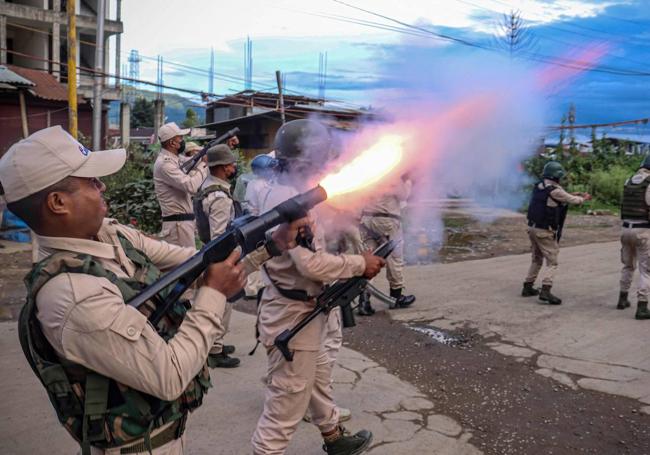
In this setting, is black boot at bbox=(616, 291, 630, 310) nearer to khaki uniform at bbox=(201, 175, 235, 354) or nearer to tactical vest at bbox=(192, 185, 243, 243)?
khaki uniform at bbox=(201, 175, 235, 354)

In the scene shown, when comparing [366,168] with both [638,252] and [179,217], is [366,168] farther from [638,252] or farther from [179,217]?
[638,252]

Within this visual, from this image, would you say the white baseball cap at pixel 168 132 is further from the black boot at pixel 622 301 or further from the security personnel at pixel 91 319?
the black boot at pixel 622 301

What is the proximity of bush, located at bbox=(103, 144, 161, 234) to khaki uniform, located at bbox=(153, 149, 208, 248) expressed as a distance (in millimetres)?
5122

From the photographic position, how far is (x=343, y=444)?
387 centimetres

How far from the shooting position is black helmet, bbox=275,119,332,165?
12.0 ft

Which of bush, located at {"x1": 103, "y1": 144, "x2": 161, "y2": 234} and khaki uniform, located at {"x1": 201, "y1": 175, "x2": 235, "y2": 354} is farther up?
khaki uniform, located at {"x1": 201, "y1": 175, "x2": 235, "y2": 354}

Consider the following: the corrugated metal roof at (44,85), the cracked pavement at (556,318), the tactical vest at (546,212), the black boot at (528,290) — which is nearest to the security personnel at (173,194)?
the cracked pavement at (556,318)

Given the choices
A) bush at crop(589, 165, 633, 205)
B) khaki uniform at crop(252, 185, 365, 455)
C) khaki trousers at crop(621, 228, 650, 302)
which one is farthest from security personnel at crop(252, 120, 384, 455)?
bush at crop(589, 165, 633, 205)

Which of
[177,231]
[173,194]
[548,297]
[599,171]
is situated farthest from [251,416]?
[599,171]

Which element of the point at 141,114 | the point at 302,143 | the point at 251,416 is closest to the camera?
the point at 302,143

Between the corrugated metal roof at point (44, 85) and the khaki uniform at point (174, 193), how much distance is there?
51.1 ft

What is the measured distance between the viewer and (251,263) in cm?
281

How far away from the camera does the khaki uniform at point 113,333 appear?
1785 mm

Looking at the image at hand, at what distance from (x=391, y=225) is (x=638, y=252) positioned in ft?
10.7
